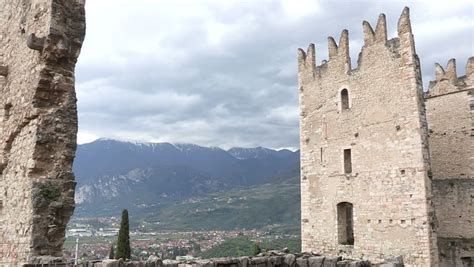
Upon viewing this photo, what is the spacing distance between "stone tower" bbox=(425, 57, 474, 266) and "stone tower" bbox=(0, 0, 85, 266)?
15.6m

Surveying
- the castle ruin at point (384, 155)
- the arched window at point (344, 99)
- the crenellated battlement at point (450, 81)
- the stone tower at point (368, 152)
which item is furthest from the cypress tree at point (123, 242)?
the crenellated battlement at point (450, 81)

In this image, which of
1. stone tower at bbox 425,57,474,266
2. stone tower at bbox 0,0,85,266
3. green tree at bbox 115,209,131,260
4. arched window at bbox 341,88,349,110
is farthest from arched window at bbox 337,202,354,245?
stone tower at bbox 0,0,85,266

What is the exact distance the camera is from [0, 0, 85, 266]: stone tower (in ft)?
23.6

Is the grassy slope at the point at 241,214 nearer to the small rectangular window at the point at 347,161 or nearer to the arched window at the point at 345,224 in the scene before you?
the arched window at the point at 345,224

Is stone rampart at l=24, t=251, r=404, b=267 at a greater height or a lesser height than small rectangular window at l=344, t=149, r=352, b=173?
lesser

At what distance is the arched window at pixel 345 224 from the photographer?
18.4m

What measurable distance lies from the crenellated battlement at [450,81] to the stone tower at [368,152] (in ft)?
20.3

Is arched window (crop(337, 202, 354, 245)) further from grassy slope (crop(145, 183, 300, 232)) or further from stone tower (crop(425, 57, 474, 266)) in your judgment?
grassy slope (crop(145, 183, 300, 232))

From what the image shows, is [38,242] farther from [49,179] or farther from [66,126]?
[66,126]

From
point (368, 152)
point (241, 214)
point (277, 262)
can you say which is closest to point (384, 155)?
point (368, 152)

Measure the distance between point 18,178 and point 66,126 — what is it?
4.22ft

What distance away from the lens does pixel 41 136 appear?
744 cm

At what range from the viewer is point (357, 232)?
57.2ft

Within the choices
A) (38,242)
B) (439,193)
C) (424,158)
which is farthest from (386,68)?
(38,242)
